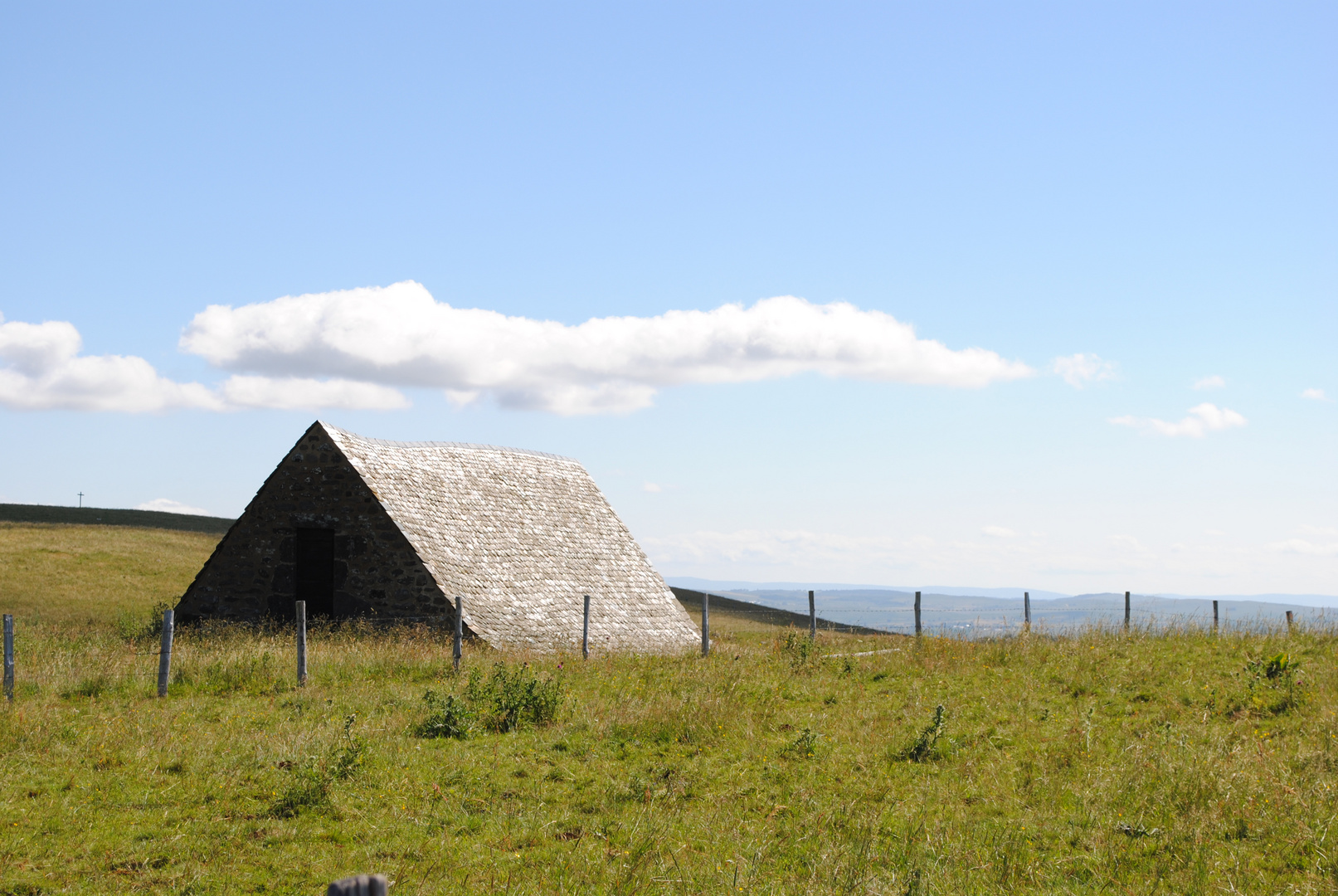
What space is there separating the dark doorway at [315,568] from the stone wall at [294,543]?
0.62 ft

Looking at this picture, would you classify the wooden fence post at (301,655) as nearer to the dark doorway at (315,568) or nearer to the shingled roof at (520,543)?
the shingled roof at (520,543)

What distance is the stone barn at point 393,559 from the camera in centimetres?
2202

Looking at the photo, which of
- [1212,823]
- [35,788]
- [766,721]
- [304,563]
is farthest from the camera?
[304,563]

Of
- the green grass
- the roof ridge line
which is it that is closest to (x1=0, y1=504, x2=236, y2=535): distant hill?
the green grass

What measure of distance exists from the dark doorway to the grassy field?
6.18 metres

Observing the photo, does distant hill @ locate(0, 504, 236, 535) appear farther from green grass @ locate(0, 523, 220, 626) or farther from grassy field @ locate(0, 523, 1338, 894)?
grassy field @ locate(0, 523, 1338, 894)

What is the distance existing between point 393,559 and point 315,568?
2.16 m

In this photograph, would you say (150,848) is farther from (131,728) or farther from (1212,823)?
(1212,823)

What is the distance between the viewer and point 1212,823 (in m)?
8.59

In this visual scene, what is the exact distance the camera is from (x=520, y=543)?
25.4 meters

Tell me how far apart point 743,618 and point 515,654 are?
27.5 metres

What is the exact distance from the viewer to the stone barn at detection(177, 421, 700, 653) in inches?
867

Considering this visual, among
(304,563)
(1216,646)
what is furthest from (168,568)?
(1216,646)

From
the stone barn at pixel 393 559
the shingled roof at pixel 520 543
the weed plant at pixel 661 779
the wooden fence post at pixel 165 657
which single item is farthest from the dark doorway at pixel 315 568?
the wooden fence post at pixel 165 657
